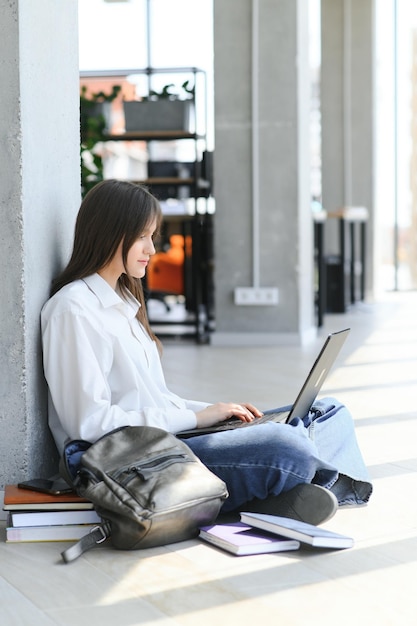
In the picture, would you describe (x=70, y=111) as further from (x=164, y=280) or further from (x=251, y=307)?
(x=164, y=280)

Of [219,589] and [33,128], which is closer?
[219,589]

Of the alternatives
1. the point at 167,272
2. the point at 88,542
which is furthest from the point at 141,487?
the point at 167,272

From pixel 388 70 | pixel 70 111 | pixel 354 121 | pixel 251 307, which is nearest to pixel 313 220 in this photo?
pixel 251 307

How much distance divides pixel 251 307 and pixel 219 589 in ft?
14.8

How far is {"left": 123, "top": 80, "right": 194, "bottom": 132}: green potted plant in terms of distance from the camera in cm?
643

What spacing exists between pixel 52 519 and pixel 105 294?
53 centimetres

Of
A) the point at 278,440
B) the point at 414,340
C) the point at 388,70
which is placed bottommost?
the point at 414,340

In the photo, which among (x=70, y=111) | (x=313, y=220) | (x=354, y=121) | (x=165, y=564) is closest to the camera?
(x=165, y=564)

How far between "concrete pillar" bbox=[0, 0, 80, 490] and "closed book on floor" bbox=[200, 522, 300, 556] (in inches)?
18.2

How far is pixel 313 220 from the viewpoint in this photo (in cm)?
741

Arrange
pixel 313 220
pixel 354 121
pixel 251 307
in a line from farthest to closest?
pixel 354 121
pixel 313 220
pixel 251 307

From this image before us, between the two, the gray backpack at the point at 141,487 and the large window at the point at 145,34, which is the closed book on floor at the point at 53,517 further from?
the large window at the point at 145,34

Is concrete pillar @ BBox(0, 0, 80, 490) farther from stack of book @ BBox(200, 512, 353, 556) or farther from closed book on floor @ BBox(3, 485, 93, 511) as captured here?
stack of book @ BBox(200, 512, 353, 556)

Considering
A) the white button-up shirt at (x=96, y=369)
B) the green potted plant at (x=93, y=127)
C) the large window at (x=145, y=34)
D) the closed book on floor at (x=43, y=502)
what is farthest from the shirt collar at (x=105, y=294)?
the large window at (x=145, y=34)
